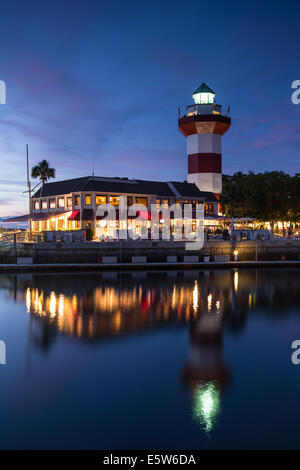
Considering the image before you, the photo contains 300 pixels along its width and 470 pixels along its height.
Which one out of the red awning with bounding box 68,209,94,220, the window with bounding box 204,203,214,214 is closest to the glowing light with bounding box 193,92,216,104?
the window with bounding box 204,203,214,214

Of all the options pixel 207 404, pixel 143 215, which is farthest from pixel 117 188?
pixel 207 404

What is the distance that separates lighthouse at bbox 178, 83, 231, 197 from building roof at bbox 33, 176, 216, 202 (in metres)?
5.13

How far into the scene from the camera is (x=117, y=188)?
52.5 metres

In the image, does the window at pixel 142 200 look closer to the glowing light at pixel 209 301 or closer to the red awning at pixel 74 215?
the red awning at pixel 74 215

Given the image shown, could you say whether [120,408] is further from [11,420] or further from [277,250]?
[277,250]

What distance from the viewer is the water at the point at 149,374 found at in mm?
7797

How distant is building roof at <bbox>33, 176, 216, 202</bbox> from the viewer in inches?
2015

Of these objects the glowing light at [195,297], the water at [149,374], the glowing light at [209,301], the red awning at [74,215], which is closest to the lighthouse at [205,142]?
the red awning at [74,215]

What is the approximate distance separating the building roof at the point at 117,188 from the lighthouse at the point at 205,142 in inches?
202

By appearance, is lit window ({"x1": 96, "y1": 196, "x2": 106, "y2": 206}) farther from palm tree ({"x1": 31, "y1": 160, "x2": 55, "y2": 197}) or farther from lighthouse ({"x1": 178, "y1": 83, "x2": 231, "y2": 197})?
lighthouse ({"x1": 178, "y1": 83, "x2": 231, "y2": 197})

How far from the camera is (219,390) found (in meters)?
9.79

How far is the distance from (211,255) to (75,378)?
3499cm

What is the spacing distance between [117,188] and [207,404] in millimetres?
44871

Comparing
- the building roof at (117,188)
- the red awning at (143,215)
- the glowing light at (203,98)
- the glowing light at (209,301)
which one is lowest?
the glowing light at (209,301)
